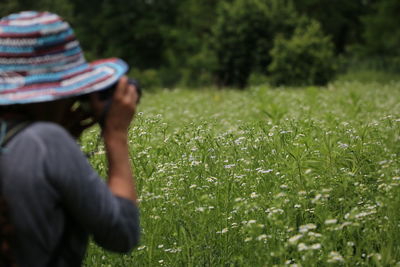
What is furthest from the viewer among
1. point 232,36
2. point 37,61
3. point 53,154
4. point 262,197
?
point 232,36

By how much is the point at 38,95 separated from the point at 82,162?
228 mm

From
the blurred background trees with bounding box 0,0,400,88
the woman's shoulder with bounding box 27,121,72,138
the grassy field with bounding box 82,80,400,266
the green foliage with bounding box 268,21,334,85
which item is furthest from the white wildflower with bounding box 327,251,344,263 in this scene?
the green foliage with bounding box 268,21,334,85

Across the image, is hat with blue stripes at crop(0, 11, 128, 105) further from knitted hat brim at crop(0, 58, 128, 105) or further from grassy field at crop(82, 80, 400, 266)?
grassy field at crop(82, 80, 400, 266)

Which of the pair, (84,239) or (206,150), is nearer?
(84,239)

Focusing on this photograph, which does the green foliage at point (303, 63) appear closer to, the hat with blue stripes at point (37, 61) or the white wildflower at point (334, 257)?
the white wildflower at point (334, 257)

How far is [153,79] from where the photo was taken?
36.5 meters

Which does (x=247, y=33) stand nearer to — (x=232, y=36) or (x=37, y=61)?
(x=232, y=36)

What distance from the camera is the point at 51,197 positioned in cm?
159

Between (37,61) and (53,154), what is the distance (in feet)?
0.98

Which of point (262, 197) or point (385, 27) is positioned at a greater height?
point (262, 197)

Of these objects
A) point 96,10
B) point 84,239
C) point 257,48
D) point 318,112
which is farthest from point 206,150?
point 96,10

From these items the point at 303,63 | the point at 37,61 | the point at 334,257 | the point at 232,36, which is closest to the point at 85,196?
the point at 37,61

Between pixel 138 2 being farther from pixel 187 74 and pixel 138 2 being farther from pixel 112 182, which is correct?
pixel 112 182

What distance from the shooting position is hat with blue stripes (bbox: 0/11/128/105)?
5.47ft
